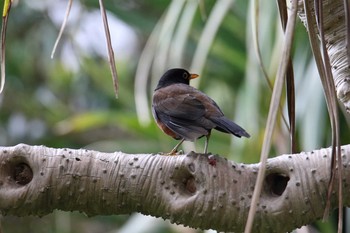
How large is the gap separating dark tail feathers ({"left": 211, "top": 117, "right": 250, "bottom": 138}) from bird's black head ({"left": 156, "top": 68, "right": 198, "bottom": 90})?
18.3 inches

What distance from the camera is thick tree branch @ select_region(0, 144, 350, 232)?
3.75 ft

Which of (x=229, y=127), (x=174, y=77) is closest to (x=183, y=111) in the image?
(x=229, y=127)

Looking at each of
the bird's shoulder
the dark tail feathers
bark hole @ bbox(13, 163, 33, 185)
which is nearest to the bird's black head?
the bird's shoulder

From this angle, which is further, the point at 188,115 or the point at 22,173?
the point at 188,115

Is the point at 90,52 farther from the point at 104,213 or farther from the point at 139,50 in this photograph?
the point at 104,213

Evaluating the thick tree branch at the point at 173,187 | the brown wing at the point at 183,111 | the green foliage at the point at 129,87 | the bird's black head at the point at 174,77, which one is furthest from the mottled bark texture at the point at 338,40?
the green foliage at the point at 129,87

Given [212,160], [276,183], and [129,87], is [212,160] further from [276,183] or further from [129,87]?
[129,87]

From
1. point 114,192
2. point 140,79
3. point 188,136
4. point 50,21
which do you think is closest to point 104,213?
point 114,192

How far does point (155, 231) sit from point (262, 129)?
3.44ft

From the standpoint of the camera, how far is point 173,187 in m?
1.17

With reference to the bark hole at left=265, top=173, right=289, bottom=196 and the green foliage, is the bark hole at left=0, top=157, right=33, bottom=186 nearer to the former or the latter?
the bark hole at left=265, top=173, right=289, bottom=196

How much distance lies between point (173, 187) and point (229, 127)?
0.40m

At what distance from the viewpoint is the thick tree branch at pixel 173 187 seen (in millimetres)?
1142

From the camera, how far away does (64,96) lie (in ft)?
18.8
